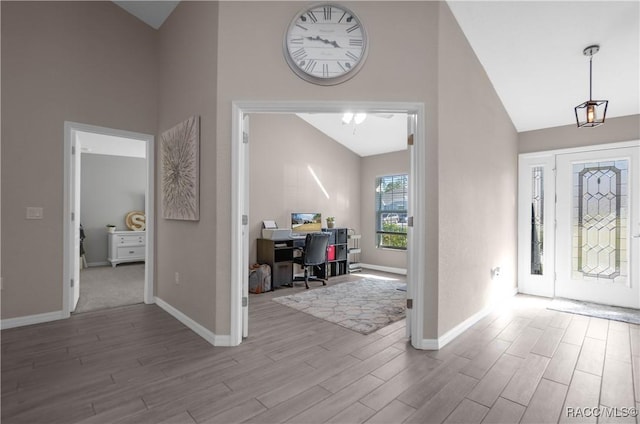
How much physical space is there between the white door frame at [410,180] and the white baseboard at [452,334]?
0.17 ft

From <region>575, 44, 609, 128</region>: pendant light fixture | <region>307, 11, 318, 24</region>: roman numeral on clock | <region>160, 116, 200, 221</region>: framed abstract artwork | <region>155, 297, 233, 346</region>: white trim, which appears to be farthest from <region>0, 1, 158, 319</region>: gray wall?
<region>575, 44, 609, 128</region>: pendant light fixture

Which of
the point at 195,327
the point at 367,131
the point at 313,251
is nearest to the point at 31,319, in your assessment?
the point at 195,327

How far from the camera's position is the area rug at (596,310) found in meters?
3.55

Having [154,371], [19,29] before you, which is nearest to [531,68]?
[154,371]

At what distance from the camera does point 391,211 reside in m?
6.57

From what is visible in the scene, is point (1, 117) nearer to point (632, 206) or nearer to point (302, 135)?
point (302, 135)

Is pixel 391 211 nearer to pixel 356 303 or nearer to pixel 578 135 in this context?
pixel 356 303

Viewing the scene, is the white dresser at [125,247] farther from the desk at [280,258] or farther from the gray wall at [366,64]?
the gray wall at [366,64]

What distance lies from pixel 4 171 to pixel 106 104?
3.91 feet

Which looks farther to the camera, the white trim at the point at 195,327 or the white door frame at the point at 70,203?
the white door frame at the point at 70,203

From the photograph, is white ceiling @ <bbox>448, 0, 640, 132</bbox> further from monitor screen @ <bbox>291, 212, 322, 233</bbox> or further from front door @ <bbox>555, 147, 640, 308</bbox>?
monitor screen @ <bbox>291, 212, 322, 233</bbox>

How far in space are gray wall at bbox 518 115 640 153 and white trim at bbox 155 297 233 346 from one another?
4722 millimetres

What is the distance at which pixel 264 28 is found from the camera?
2.66 m

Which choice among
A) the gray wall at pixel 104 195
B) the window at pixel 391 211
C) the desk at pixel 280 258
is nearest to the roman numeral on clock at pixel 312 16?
the desk at pixel 280 258
